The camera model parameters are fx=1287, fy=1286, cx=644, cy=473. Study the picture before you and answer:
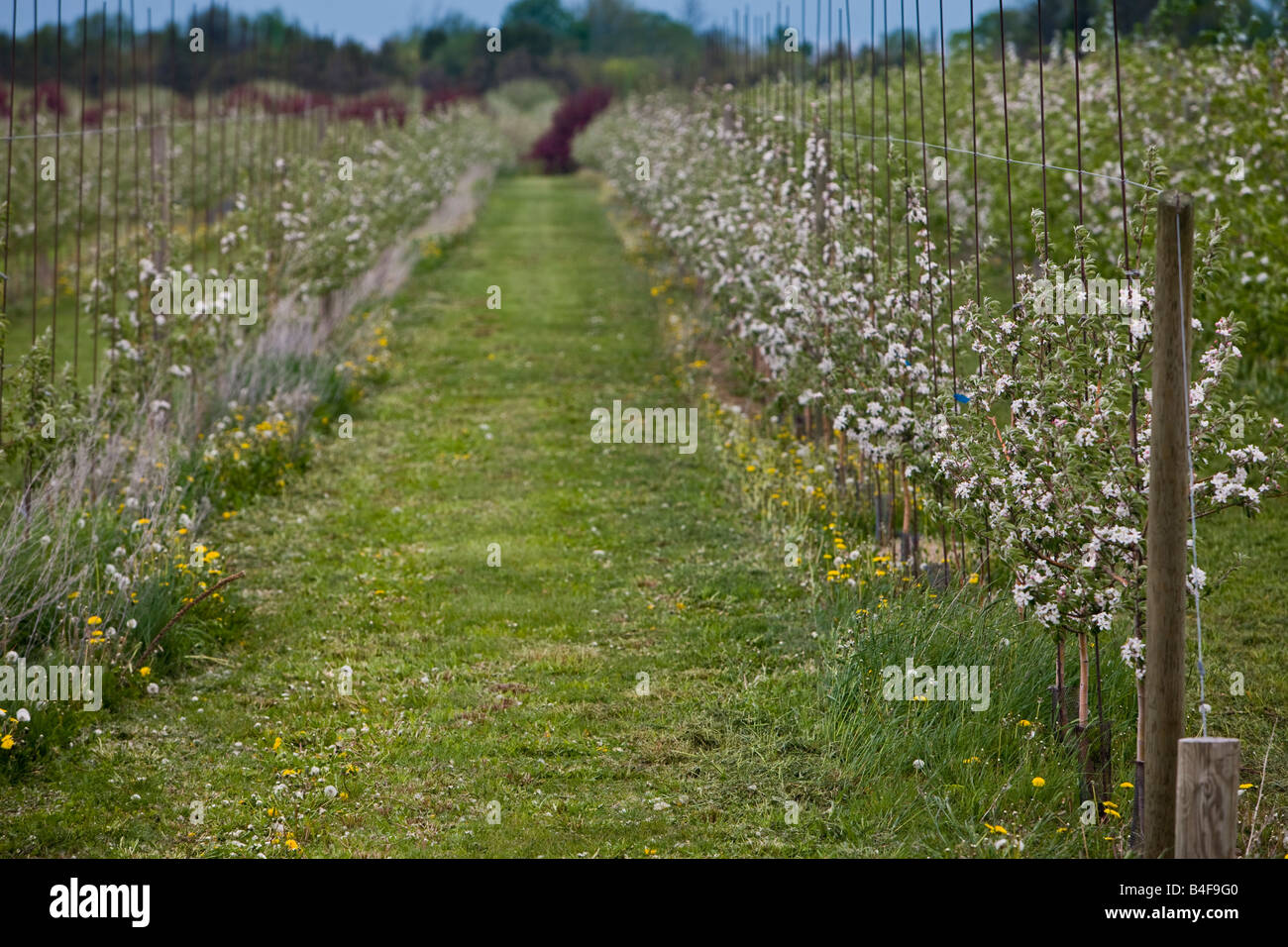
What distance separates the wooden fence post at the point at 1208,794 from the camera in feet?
11.2

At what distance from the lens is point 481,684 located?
6.47 m

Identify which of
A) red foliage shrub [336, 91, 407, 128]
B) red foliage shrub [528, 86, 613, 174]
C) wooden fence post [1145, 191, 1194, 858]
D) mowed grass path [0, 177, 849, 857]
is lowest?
mowed grass path [0, 177, 849, 857]

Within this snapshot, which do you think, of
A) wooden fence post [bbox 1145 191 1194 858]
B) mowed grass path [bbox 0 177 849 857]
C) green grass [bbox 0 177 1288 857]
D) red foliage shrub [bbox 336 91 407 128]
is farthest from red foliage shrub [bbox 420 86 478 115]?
wooden fence post [bbox 1145 191 1194 858]

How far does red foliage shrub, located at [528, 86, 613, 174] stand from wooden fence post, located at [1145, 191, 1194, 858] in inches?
1598

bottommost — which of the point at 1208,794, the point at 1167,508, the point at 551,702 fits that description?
the point at 551,702

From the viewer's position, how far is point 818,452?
9.79 m

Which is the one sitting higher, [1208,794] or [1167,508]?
[1167,508]

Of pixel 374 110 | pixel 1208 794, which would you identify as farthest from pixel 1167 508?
pixel 374 110

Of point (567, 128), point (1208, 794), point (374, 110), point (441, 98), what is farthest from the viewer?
point (567, 128)

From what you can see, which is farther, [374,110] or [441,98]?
[441,98]

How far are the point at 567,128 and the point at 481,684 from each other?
130 ft

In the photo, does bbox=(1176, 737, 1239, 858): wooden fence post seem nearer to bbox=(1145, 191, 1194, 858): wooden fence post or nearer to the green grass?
bbox=(1145, 191, 1194, 858): wooden fence post

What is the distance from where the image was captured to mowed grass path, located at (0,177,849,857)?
497cm

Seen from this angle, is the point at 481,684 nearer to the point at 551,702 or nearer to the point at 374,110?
the point at 551,702
